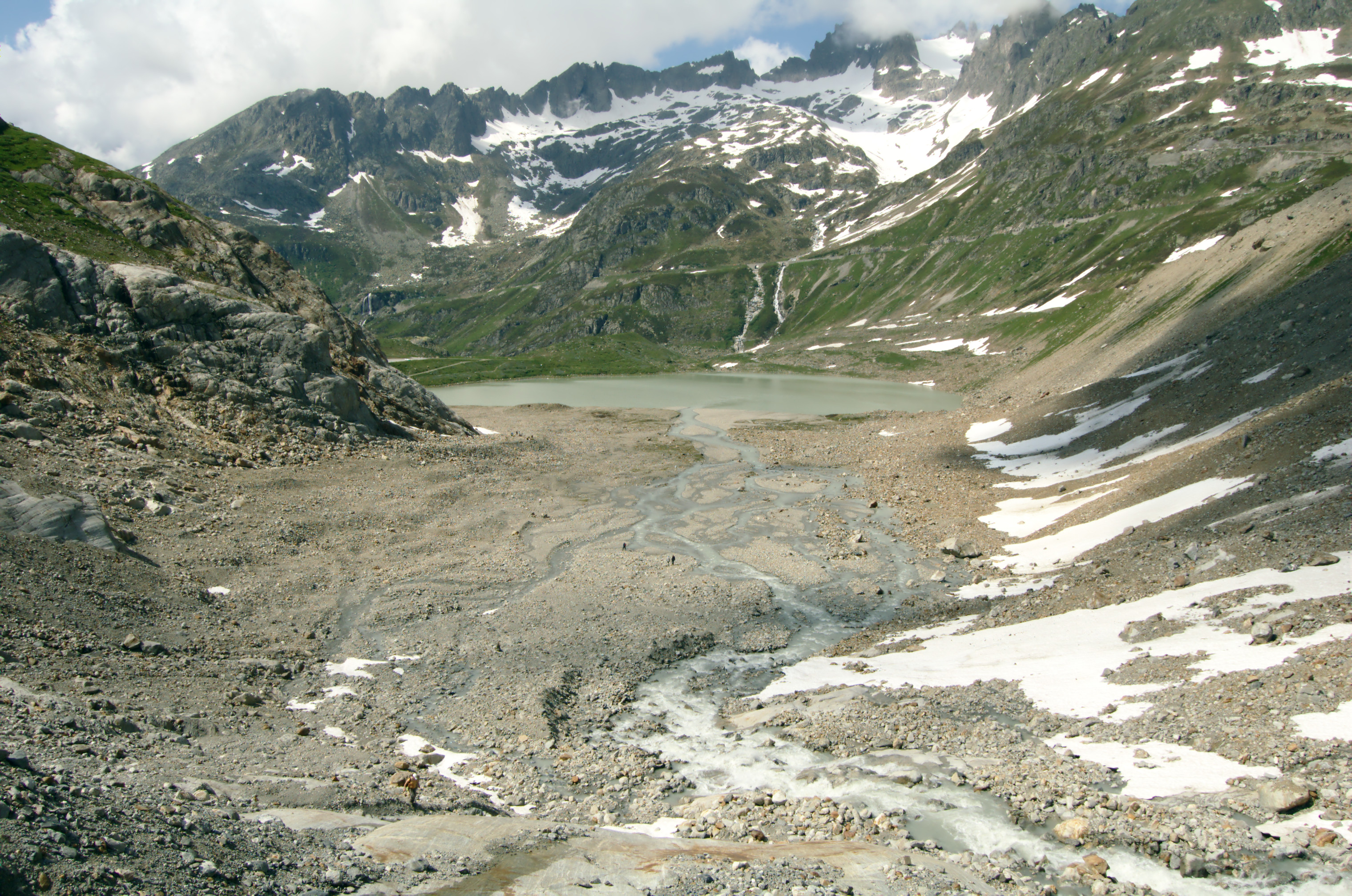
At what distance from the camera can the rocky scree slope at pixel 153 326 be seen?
3872 centimetres

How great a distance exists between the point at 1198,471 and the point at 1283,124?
211 meters

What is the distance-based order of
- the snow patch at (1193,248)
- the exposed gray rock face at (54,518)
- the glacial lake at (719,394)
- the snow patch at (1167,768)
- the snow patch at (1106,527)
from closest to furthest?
the snow patch at (1167,768) → the exposed gray rock face at (54,518) → the snow patch at (1106,527) → the glacial lake at (719,394) → the snow patch at (1193,248)

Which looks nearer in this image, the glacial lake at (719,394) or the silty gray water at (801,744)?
the silty gray water at (801,744)

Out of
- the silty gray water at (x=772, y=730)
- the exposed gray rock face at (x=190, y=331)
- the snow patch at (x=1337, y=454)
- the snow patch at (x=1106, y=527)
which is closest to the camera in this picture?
the silty gray water at (x=772, y=730)

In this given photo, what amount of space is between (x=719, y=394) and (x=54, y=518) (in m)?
108

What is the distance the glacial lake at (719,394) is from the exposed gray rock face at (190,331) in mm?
40428

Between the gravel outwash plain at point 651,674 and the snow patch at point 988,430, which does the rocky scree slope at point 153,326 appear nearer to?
the gravel outwash plain at point 651,674

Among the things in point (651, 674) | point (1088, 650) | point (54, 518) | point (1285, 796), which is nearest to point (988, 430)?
point (1088, 650)

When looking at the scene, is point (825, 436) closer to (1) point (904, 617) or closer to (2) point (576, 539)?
(2) point (576, 539)

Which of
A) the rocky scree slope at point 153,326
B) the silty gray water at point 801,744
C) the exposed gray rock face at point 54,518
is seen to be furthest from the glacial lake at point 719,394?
the exposed gray rock face at point 54,518

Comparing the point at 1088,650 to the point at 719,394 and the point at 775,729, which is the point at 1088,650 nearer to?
the point at 775,729

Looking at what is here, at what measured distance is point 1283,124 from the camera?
179000 millimetres

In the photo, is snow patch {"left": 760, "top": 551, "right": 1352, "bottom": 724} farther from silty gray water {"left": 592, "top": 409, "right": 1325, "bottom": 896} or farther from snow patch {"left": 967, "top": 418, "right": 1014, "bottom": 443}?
snow patch {"left": 967, "top": 418, "right": 1014, "bottom": 443}

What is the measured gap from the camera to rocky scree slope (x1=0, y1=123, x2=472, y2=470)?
38.7m
